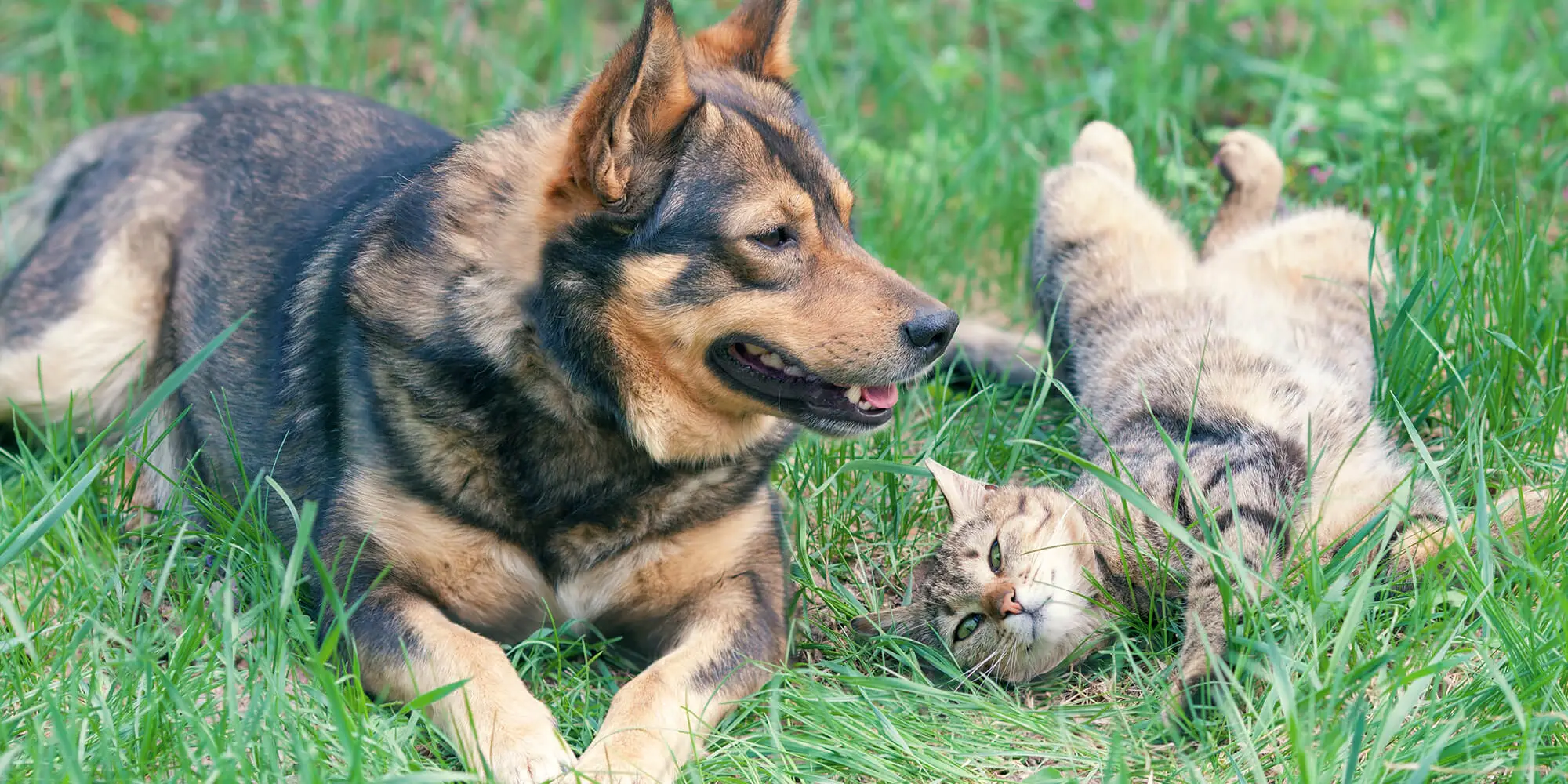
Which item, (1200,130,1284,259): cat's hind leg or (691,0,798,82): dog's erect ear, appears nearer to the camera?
(691,0,798,82): dog's erect ear

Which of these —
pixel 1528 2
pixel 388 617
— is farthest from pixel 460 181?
pixel 1528 2

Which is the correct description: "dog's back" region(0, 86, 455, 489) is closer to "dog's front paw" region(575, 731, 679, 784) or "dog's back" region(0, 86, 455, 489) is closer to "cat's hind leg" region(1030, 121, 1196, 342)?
"dog's front paw" region(575, 731, 679, 784)

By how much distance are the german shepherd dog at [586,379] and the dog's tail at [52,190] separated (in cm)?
158

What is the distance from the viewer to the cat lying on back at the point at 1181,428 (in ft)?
12.1

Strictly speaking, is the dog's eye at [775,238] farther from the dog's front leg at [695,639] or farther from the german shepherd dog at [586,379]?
the dog's front leg at [695,639]

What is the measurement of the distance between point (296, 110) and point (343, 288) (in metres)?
1.53

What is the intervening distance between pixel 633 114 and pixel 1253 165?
301 centimetres

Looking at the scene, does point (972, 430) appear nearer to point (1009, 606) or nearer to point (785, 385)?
point (1009, 606)

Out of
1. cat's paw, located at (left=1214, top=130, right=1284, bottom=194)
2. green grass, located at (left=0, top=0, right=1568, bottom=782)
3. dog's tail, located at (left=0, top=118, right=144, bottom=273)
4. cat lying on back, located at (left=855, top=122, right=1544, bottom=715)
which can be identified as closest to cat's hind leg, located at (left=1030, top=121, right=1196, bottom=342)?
cat lying on back, located at (left=855, top=122, right=1544, bottom=715)

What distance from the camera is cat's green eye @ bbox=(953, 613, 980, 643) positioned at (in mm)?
3813

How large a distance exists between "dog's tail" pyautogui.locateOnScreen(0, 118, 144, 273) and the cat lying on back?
11.7 ft

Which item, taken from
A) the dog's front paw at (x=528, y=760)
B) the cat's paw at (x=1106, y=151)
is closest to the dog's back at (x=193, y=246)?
the dog's front paw at (x=528, y=760)

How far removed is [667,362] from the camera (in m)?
3.42

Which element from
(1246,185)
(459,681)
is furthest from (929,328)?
(1246,185)
